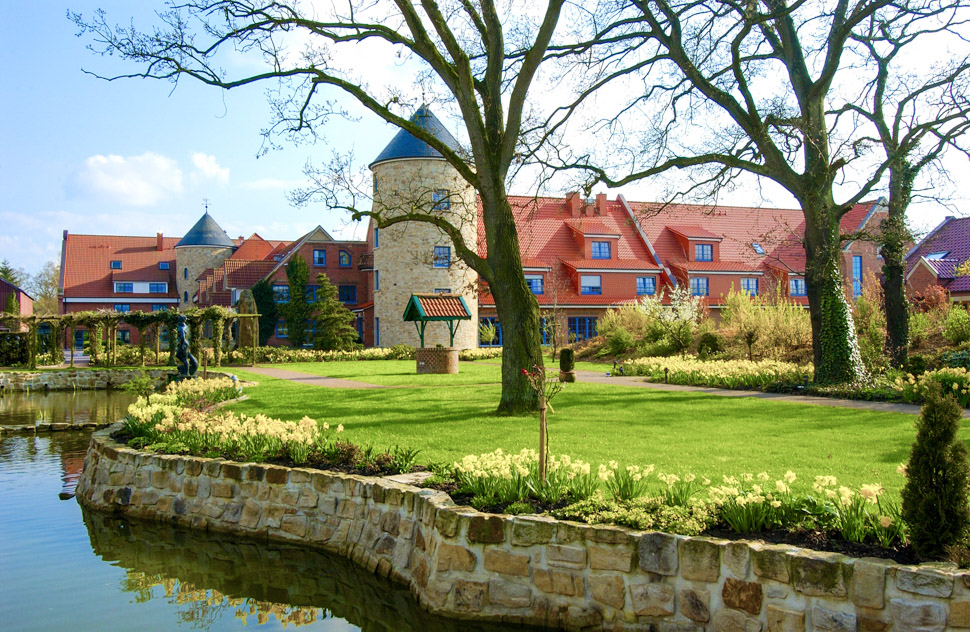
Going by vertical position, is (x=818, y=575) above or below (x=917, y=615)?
above

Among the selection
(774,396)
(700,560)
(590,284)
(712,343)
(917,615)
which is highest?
(590,284)

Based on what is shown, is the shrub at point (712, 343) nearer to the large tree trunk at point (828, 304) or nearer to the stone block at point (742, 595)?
the large tree trunk at point (828, 304)

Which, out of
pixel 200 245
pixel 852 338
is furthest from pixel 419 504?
pixel 200 245

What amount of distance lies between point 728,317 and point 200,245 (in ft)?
142

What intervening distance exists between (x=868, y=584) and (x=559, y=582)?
7.05 ft

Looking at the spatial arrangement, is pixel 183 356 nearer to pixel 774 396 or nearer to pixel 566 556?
pixel 774 396

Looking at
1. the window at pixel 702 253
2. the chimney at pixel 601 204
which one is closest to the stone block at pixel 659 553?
the window at pixel 702 253

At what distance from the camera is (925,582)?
14.5 feet

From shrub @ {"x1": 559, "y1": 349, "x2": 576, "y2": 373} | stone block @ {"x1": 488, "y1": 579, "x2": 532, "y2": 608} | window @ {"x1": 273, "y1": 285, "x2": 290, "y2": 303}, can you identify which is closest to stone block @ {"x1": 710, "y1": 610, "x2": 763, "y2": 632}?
stone block @ {"x1": 488, "y1": 579, "x2": 532, "y2": 608}

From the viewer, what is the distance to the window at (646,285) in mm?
41094

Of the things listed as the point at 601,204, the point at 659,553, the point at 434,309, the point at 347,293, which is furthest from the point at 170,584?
the point at 347,293

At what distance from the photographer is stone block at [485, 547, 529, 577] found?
19.1 ft

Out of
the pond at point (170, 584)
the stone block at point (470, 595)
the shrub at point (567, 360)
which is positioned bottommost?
the pond at point (170, 584)

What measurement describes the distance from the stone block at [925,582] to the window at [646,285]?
1460 inches
